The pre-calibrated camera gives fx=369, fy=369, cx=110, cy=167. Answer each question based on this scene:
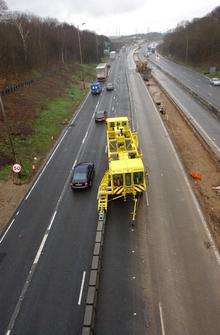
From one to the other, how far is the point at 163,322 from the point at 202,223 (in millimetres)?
9458

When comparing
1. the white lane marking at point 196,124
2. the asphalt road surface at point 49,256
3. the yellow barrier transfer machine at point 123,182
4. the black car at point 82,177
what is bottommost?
the asphalt road surface at point 49,256

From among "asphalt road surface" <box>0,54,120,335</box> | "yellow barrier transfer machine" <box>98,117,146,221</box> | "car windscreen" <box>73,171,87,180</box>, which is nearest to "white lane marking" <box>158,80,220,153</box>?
"asphalt road surface" <box>0,54,120,335</box>

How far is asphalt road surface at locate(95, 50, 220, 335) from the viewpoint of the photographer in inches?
715

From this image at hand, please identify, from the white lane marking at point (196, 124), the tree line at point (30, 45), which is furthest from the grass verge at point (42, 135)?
the white lane marking at point (196, 124)

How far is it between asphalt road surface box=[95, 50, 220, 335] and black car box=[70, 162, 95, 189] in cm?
391

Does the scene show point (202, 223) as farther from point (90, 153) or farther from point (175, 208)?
point (90, 153)

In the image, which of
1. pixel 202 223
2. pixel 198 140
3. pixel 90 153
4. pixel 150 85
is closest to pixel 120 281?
pixel 202 223

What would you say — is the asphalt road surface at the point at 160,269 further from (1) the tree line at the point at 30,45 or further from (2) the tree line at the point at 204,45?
(2) the tree line at the point at 204,45

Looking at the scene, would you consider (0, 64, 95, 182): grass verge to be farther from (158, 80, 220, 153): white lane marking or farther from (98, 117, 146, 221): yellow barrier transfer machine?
(158, 80, 220, 153): white lane marking

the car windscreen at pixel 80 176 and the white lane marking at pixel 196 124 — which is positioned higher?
the car windscreen at pixel 80 176

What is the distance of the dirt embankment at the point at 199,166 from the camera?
89.9ft

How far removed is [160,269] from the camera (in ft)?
71.1

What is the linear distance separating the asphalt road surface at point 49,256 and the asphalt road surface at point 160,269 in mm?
1557

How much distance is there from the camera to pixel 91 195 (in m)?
31.6
